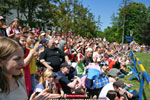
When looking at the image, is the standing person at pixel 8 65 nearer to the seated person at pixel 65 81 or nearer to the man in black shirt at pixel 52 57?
the seated person at pixel 65 81

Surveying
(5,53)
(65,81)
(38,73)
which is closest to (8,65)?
(5,53)

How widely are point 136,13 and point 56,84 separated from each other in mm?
59149

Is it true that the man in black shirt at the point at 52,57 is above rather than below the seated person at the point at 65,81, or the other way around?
above

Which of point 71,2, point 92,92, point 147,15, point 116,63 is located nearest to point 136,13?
point 147,15

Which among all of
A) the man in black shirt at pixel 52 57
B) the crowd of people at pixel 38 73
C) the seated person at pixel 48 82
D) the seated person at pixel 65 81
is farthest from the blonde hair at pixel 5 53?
the man in black shirt at pixel 52 57

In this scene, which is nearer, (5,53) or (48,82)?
(5,53)

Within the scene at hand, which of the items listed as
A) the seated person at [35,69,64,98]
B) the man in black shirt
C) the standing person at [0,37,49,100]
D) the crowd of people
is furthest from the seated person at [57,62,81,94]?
the standing person at [0,37,49,100]

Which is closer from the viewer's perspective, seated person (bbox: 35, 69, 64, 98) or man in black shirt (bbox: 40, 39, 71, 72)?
seated person (bbox: 35, 69, 64, 98)

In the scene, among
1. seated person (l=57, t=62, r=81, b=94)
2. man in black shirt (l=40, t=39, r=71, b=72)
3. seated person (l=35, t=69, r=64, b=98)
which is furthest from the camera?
man in black shirt (l=40, t=39, r=71, b=72)

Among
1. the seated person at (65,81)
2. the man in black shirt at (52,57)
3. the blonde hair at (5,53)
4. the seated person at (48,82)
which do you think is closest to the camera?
the blonde hair at (5,53)

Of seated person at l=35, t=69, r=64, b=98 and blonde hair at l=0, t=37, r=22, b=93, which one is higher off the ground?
blonde hair at l=0, t=37, r=22, b=93

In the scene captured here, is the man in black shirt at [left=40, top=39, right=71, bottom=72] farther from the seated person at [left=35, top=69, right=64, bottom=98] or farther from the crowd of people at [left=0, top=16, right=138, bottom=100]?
the seated person at [left=35, top=69, right=64, bottom=98]

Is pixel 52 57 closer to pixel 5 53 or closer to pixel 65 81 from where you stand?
pixel 65 81

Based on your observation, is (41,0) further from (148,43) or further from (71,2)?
(148,43)
